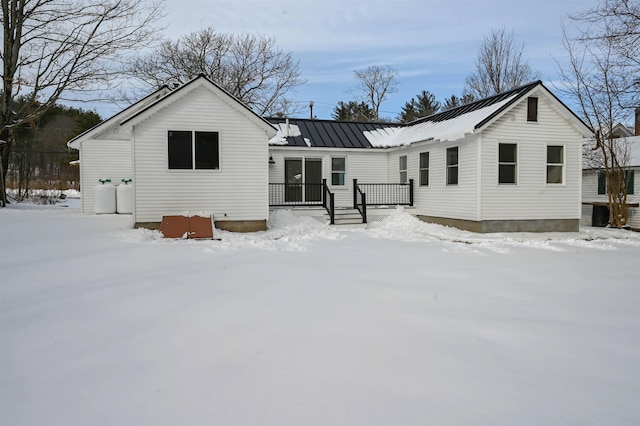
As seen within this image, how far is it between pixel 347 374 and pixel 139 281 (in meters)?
3.94

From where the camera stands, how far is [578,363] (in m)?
3.45

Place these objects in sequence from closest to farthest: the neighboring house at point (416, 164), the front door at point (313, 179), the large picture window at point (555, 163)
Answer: the neighboring house at point (416, 164), the large picture window at point (555, 163), the front door at point (313, 179)

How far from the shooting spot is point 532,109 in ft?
43.9

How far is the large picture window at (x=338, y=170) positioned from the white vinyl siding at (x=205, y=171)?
188 inches

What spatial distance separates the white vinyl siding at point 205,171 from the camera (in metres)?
→ 12.2

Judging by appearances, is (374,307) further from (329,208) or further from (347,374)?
(329,208)

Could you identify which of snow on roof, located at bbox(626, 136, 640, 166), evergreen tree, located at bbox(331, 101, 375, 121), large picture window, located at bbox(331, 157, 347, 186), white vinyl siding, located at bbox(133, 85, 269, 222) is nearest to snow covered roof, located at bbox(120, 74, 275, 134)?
white vinyl siding, located at bbox(133, 85, 269, 222)

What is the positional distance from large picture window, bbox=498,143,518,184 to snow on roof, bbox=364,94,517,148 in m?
1.19

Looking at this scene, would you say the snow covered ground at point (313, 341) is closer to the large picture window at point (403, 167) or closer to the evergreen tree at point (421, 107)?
the large picture window at point (403, 167)

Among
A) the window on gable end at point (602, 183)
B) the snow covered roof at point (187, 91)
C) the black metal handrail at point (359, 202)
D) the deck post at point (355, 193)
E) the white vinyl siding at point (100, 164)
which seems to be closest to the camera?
the snow covered roof at point (187, 91)

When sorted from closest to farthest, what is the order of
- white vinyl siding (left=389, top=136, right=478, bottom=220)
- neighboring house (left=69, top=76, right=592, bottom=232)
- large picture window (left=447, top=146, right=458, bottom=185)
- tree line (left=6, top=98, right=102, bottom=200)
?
neighboring house (left=69, top=76, right=592, bottom=232), white vinyl siding (left=389, top=136, right=478, bottom=220), large picture window (left=447, top=146, right=458, bottom=185), tree line (left=6, top=98, right=102, bottom=200)

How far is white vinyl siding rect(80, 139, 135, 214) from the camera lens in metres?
17.0

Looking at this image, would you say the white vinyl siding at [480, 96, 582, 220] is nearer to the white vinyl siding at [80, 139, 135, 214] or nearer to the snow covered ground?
the snow covered ground

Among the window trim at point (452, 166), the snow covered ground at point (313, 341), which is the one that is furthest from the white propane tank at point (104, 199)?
the window trim at point (452, 166)
